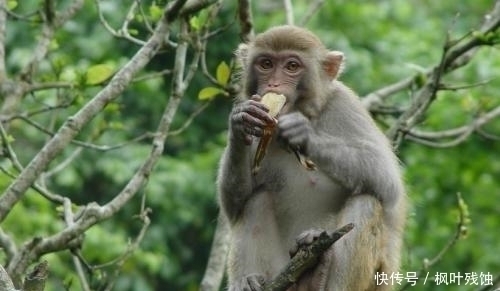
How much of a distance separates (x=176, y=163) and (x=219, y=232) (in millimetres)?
11367

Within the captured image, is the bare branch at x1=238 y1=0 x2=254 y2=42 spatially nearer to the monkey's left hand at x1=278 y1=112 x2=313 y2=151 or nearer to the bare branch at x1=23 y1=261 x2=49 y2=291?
the monkey's left hand at x1=278 y1=112 x2=313 y2=151

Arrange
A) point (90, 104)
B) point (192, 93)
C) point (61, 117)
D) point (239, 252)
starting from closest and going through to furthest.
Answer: point (90, 104), point (239, 252), point (61, 117), point (192, 93)

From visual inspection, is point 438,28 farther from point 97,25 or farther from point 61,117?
point 61,117

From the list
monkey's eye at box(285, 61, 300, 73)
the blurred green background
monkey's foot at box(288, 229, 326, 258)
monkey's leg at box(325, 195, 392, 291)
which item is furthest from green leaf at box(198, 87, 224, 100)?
the blurred green background

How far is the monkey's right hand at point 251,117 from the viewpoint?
763 cm

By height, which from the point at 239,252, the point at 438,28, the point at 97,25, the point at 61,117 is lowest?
the point at 239,252

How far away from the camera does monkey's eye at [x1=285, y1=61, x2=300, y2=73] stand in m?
8.25

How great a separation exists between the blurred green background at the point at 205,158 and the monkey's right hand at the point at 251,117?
26.7 feet

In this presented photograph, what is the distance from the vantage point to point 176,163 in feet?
68.1

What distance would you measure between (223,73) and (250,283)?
154cm

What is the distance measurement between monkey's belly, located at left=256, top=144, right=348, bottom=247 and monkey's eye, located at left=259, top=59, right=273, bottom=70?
682mm

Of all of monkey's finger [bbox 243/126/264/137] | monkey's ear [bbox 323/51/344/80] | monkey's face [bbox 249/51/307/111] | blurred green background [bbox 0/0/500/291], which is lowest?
monkey's finger [bbox 243/126/264/137]

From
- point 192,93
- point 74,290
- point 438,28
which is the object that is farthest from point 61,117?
point 438,28

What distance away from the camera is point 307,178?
28.1 ft
